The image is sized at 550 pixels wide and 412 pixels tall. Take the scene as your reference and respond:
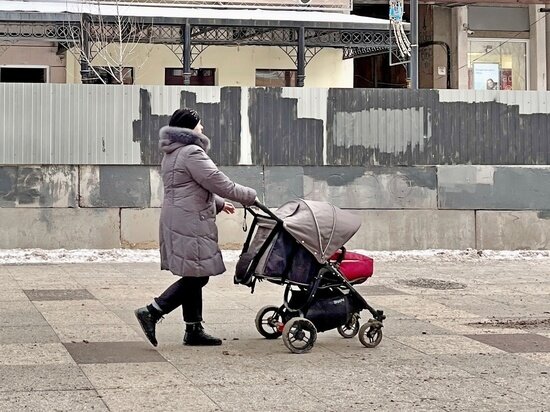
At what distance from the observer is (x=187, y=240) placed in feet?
25.7

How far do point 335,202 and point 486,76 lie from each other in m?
13.0

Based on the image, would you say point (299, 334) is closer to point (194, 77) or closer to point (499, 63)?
point (194, 77)

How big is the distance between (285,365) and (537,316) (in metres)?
3.54

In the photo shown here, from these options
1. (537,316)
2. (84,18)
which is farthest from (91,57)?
(537,316)

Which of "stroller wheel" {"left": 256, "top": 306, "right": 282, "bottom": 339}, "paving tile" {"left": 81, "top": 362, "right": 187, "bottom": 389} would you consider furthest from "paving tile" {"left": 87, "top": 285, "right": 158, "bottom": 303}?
"paving tile" {"left": 81, "top": 362, "right": 187, "bottom": 389}

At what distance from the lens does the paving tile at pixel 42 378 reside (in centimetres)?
648

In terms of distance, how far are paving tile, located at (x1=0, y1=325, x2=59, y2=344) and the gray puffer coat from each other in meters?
1.20

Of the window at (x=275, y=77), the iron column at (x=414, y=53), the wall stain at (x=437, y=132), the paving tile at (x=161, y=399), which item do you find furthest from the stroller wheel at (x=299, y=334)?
the window at (x=275, y=77)

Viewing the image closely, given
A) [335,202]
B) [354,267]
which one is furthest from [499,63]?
[354,267]

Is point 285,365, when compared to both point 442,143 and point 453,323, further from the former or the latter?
point 442,143

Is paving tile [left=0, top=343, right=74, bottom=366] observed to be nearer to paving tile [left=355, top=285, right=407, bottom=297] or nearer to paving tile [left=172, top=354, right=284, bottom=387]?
paving tile [left=172, top=354, right=284, bottom=387]

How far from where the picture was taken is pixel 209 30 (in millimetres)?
21094

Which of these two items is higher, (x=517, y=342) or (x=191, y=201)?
(x=191, y=201)

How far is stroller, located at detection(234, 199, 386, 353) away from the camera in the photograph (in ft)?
25.7
